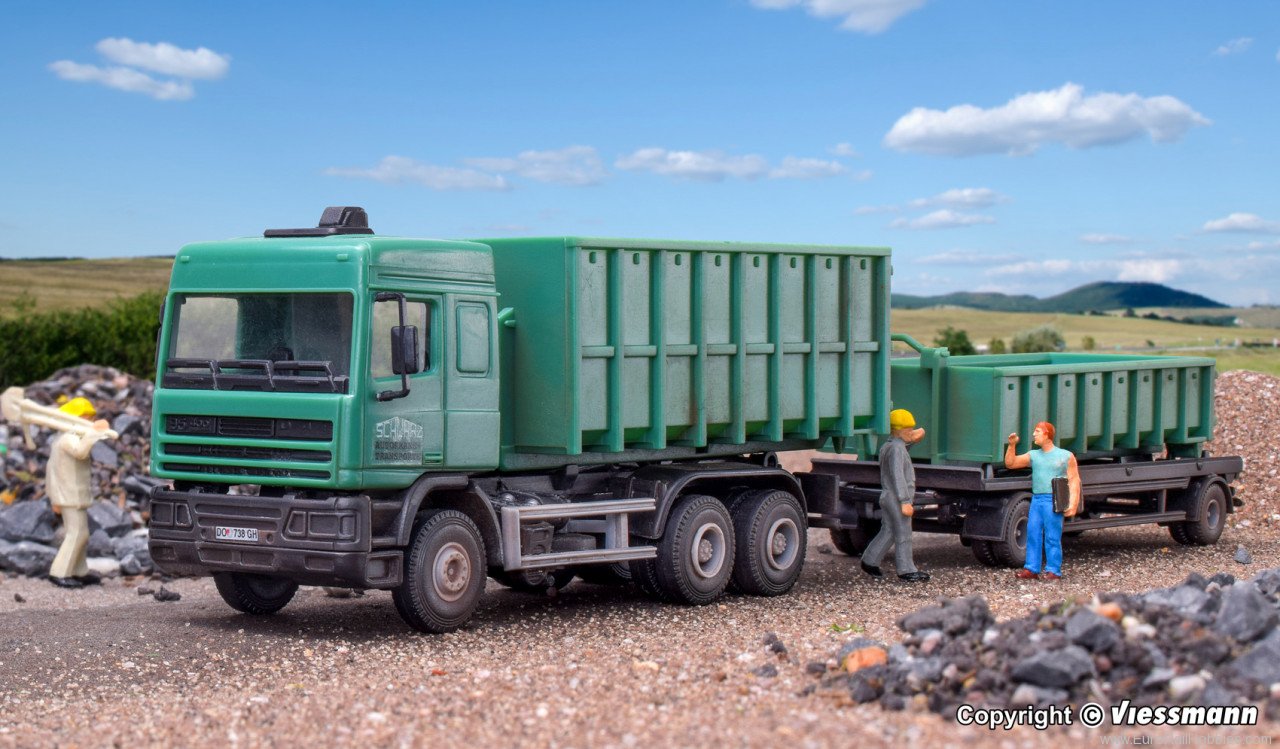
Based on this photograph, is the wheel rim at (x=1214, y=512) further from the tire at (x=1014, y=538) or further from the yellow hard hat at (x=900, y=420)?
the yellow hard hat at (x=900, y=420)

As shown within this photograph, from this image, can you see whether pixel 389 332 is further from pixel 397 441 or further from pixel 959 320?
pixel 959 320

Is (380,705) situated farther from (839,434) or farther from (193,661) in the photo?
(839,434)

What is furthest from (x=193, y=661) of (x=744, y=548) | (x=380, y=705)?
(x=744, y=548)

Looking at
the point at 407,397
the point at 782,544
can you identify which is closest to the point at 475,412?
the point at 407,397

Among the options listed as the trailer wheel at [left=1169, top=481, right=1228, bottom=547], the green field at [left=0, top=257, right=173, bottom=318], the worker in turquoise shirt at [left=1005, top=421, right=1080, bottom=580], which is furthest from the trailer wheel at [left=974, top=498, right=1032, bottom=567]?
the green field at [left=0, top=257, right=173, bottom=318]

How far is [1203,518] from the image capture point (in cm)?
1759

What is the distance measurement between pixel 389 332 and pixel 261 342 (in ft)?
3.61

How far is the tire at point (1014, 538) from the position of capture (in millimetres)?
15094

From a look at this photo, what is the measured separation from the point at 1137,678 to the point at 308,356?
645 cm

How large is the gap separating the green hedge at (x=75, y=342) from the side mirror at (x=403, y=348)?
19.8 metres

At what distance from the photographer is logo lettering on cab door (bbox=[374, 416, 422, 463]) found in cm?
1095

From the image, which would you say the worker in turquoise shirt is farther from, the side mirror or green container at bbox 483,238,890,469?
the side mirror

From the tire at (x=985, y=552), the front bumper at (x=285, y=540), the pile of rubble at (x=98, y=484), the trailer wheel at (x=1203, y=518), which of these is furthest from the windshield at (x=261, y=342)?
the trailer wheel at (x=1203, y=518)

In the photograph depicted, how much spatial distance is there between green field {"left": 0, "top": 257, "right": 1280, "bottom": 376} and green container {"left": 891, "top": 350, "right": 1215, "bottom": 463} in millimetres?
22072
